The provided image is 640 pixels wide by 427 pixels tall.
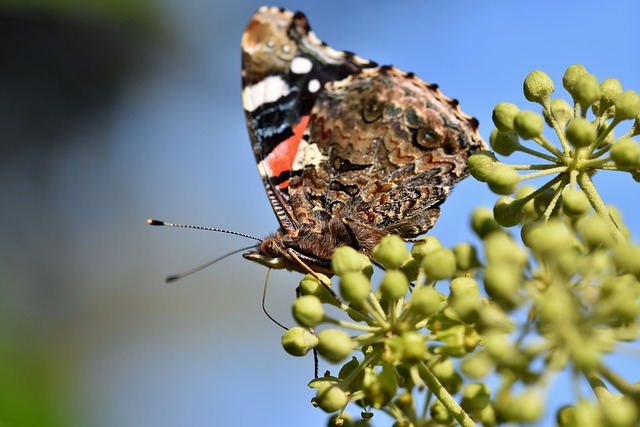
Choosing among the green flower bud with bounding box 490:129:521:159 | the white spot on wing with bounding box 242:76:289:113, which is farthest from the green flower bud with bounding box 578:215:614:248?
the white spot on wing with bounding box 242:76:289:113

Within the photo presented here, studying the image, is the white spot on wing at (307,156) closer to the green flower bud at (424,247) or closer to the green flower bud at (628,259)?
the green flower bud at (424,247)

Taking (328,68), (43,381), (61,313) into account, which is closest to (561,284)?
(328,68)

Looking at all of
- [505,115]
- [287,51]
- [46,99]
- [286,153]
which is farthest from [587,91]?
[46,99]

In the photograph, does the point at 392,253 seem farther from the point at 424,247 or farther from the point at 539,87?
the point at 539,87

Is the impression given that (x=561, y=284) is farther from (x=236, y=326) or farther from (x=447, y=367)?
(x=236, y=326)

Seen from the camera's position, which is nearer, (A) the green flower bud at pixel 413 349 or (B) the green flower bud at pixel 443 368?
(A) the green flower bud at pixel 413 349

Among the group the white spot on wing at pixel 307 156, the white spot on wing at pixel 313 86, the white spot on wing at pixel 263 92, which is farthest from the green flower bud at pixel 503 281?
the white spot on wing at pixel 263 92
